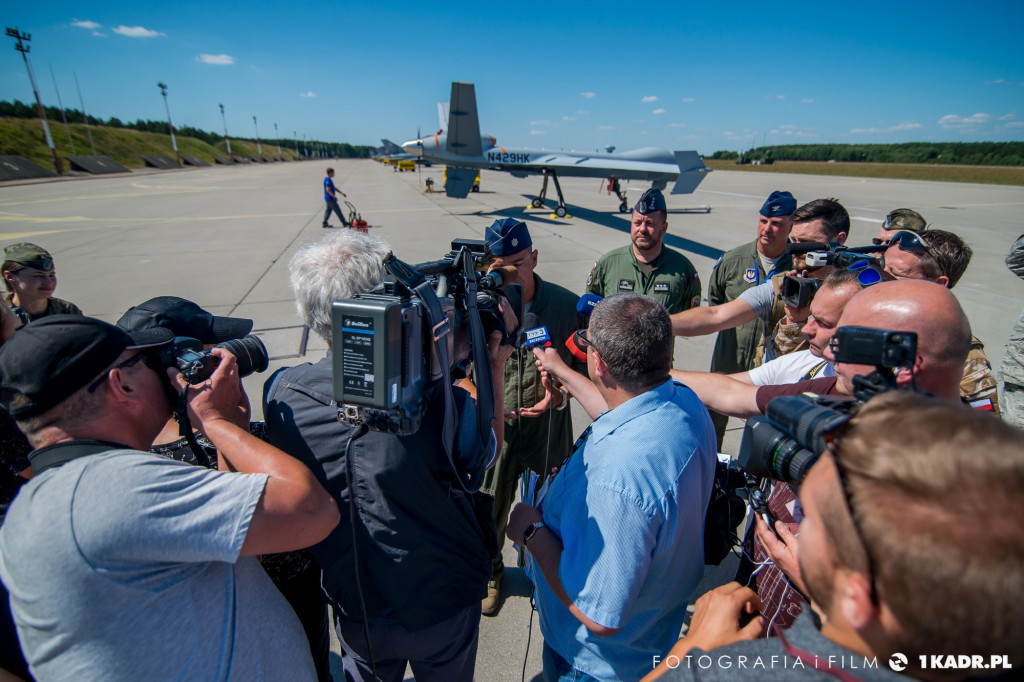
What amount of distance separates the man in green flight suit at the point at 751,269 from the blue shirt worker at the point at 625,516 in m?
2.13

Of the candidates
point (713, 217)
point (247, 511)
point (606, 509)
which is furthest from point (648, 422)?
point (713, 217)

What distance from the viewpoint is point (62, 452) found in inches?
37.5

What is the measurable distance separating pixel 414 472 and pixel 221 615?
1.74 ft

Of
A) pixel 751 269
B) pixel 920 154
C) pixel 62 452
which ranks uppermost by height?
pixel 920 154

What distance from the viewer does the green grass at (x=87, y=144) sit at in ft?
117

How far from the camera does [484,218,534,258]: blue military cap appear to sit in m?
2.60

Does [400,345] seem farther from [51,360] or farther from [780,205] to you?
[780,205]

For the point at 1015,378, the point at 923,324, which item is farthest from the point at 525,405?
the point at 1015,378

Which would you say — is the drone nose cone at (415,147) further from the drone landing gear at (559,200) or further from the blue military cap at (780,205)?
the blue military cap at (780,205)

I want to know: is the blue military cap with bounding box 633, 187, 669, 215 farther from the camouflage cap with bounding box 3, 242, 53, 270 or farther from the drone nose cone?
the drone nose cone

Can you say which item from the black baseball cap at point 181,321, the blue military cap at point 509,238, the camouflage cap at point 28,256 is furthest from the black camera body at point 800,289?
the camouflage cap at point 28,256

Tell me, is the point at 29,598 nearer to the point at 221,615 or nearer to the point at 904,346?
the point at 221,615

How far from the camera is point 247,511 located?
0.98m

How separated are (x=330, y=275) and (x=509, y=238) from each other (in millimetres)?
1523
